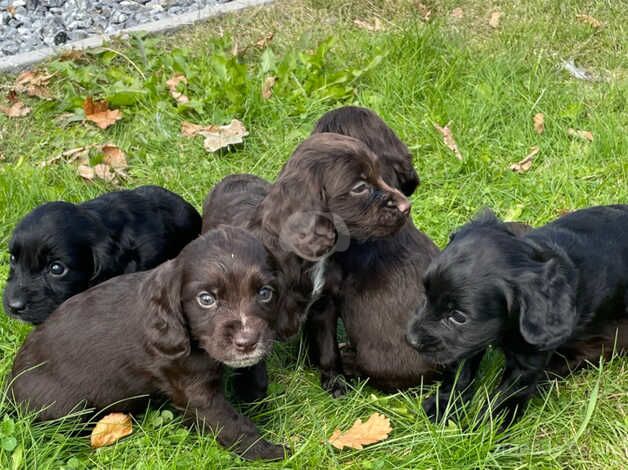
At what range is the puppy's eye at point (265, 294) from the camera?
3627mm

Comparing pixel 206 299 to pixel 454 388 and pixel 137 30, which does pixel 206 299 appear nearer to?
pixel 454 388

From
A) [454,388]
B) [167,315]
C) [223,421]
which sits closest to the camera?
[167,315]

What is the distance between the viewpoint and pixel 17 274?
4535 mm

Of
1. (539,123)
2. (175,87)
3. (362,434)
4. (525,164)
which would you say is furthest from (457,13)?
(362,434)

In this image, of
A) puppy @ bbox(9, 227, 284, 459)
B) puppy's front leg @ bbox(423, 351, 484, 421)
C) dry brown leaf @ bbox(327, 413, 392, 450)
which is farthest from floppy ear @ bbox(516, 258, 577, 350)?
puppy @ bbox(9, 227, 284, 459)

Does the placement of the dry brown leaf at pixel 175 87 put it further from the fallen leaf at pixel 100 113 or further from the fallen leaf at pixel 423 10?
the fallen leaf at pixel 423 10

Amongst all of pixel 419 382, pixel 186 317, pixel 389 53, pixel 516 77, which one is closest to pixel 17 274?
pixel 186 317

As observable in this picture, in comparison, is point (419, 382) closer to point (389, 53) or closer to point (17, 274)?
point (17, 274)

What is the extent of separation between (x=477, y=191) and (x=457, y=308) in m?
2.26

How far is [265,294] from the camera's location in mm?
3660

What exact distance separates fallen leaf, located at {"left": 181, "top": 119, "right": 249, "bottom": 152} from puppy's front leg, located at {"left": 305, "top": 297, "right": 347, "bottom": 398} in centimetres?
219

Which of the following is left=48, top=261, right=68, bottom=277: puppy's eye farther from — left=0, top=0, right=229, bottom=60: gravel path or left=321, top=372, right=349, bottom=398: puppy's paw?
left=0, top=0, right=229, bottom=60: gravel path

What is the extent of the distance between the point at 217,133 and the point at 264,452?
3058 mm

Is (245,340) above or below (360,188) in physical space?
below
